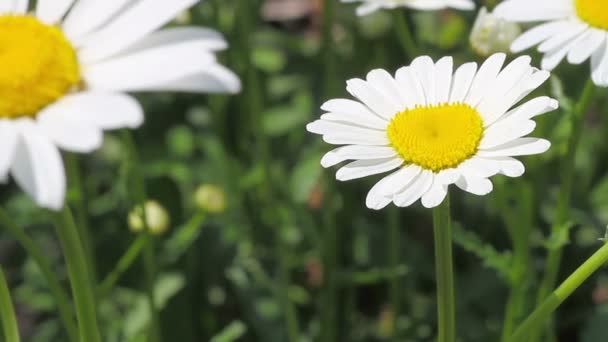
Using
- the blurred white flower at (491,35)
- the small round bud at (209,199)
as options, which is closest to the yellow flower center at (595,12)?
the blurred white flower at (491,35)

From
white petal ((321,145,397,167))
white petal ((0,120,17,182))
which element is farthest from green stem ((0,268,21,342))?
white petal ((321,145,397,167))

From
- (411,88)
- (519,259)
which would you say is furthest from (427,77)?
(519,259)

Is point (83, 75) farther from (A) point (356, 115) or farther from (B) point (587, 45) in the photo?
(B) point (587, 45)

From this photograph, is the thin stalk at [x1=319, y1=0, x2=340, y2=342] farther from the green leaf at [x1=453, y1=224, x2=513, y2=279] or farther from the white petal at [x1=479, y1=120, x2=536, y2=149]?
the white petal at [x1=479, y1=120, x2=536, y2=149]

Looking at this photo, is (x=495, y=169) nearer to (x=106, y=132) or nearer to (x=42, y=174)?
(x=42, y=174)

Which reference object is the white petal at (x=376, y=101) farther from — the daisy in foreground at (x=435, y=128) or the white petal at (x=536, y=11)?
the white petal at (x=536, y=11)

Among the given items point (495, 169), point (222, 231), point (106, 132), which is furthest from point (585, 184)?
point (495, 169)
